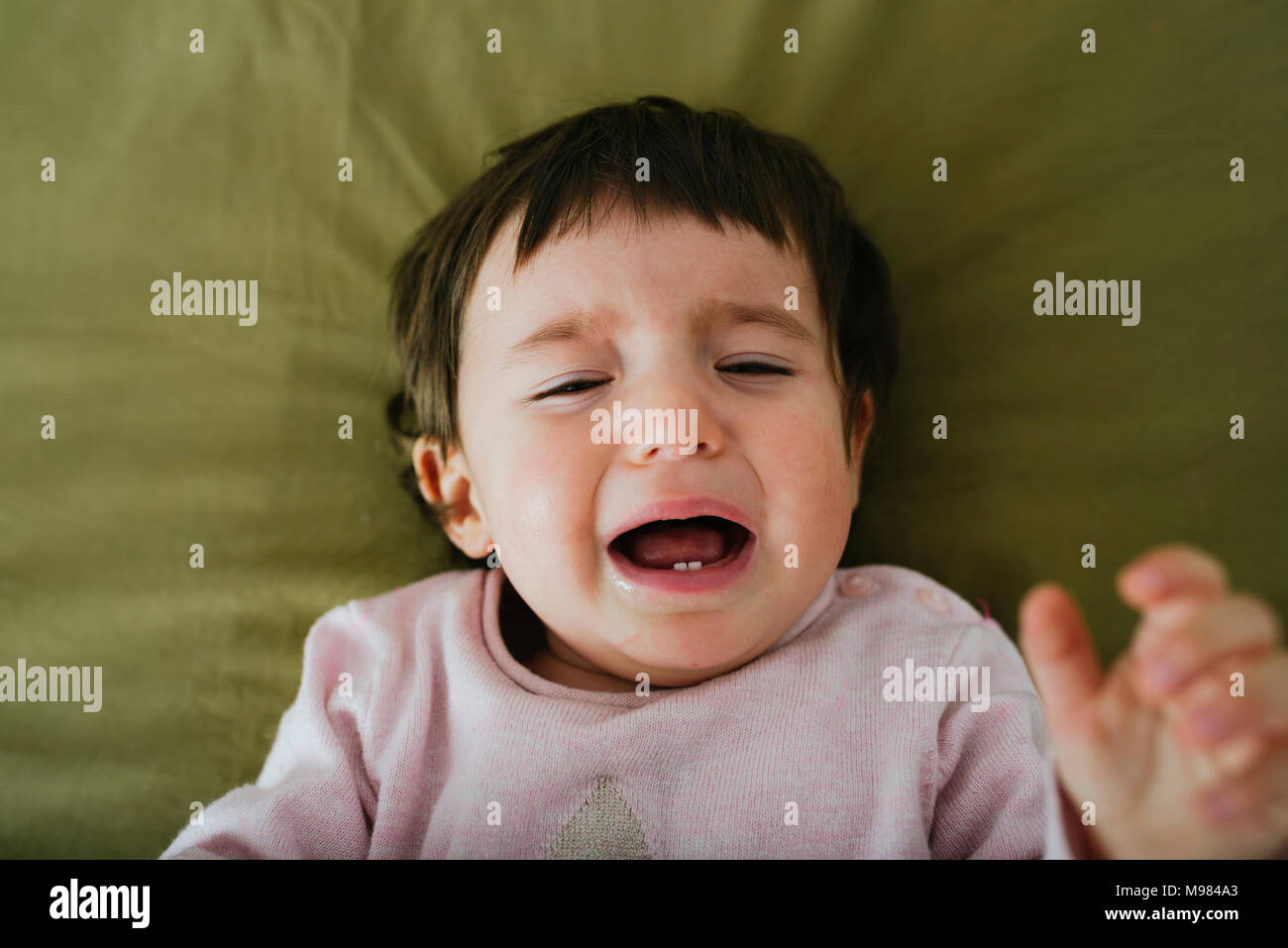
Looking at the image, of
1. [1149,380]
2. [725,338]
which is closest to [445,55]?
[725,338]

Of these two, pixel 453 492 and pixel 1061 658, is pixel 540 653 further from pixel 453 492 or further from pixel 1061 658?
pixel 1061 658

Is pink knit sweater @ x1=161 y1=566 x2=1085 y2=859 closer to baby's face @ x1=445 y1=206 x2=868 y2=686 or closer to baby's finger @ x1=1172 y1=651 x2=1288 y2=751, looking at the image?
baby's face @ x1=445 y1=206 x2=868 y2=686

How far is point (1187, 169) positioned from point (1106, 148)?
81 millimetres

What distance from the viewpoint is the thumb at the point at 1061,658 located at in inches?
23.4

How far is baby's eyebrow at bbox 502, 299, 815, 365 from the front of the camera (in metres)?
0.79

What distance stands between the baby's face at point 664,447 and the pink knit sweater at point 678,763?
0.07 metres

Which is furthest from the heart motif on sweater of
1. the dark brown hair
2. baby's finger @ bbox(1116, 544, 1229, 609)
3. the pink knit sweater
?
baby's finger @ bbox(1116, 544, 1229, 609)

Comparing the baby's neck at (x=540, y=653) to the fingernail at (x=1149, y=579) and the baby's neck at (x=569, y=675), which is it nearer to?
the baby's neck at (x=569, y=675)

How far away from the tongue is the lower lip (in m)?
0.03

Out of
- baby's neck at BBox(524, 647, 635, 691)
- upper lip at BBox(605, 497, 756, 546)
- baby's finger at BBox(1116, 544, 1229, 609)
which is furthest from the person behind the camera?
baby's neck at BBox(524, 647, 635, 691)

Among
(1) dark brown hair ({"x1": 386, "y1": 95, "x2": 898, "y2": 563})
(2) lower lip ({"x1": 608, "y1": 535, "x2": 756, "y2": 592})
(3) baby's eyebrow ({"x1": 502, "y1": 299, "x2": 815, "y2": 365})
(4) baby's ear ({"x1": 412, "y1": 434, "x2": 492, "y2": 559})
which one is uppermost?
(1) dark brown hair ({"x1": 386, "y1": 95, "x2": 898, "y2": 563})
